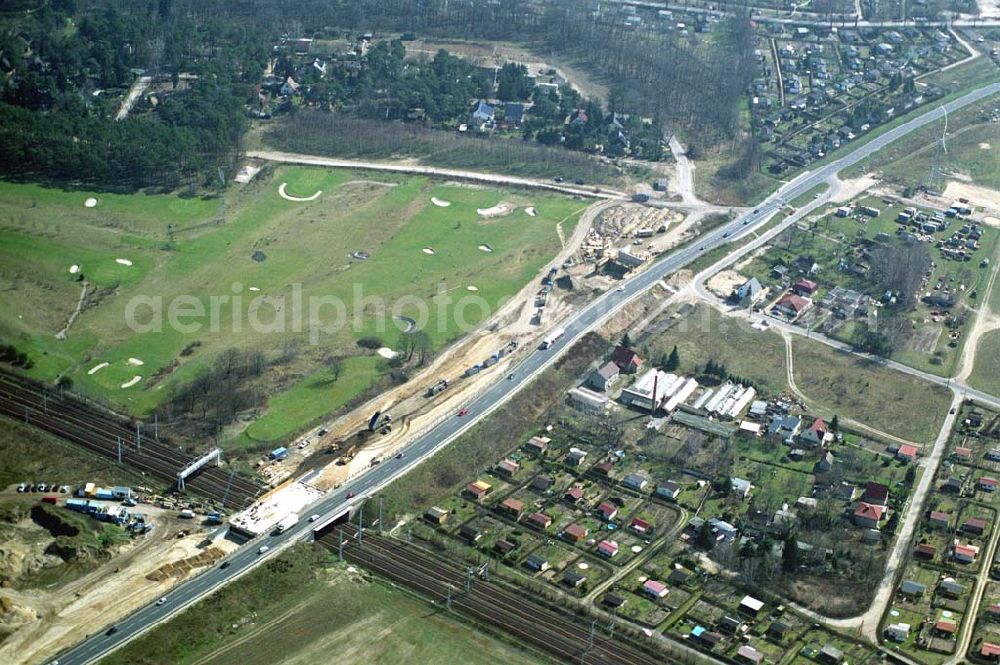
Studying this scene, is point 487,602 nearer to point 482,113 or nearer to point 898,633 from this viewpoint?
point 898,633

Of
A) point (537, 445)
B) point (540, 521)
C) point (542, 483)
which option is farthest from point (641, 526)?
point (537, 445)

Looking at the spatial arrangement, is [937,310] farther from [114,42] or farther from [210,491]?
[114,42]

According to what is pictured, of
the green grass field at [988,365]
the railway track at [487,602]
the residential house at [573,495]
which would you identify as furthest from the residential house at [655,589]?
the green grass field at [988,365]

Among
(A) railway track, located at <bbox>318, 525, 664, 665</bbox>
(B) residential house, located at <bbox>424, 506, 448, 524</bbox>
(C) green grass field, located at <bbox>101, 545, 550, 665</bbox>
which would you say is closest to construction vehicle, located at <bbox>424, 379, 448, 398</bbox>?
(B) residential house, located at <bbox>424, 506, 448, 524</bbox>

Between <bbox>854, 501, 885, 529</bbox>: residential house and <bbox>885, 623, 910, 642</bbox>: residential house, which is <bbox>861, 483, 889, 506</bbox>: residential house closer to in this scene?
→ <bbox>854, 501, 885, 529</bbox>: residential house

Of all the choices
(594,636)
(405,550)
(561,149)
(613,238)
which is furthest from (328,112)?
(594,636)

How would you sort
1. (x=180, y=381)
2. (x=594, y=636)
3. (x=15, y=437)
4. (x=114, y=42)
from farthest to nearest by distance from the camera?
1. (x=114, y=42)
2. (x=180, y=381)
3. (x=15, y=437)
4. (x=594, y=636)
